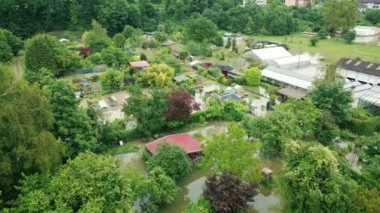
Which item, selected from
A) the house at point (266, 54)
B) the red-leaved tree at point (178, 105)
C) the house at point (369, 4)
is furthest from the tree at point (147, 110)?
the house at point (369, 4)

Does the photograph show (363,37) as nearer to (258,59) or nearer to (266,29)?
(266,29)

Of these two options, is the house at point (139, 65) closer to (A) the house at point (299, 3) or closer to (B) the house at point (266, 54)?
(B) the house at point (266, 54)

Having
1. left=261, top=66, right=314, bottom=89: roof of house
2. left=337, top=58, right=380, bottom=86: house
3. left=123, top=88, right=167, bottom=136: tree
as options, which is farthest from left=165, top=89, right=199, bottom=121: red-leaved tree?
left=337, top=58, right=380, bottom=86: house

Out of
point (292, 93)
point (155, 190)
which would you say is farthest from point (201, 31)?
point (155, 190)

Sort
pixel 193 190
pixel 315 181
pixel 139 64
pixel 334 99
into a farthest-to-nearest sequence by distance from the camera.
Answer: pixel 139 64 → pixel 334 99 → pixel 193 190 → pixel 315 181

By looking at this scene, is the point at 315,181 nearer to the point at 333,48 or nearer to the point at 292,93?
the point at 292,93

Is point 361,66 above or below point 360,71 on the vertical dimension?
above
